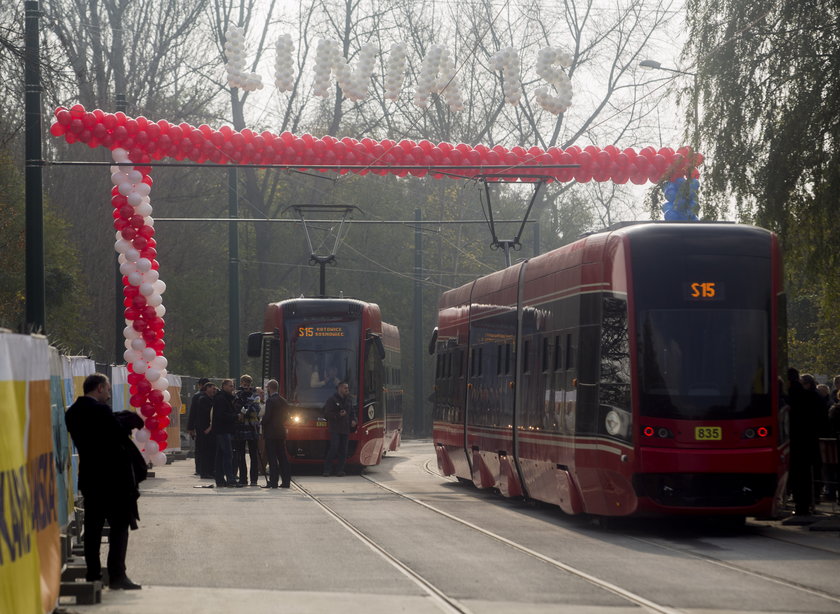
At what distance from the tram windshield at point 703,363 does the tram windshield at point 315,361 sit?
45.4ft

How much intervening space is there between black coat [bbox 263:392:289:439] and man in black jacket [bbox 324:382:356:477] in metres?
3.58

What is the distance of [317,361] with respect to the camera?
96.7 feet

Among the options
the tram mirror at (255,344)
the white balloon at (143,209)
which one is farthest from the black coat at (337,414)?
the white balloon at (143,209)

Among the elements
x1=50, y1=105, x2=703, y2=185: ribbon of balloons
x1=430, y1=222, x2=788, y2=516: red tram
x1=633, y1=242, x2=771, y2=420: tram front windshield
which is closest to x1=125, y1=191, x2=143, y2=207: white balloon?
x1=50, y1=105, x2=703, y2=185: ribbon of balloons

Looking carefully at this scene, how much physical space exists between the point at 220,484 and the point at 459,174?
6.17m

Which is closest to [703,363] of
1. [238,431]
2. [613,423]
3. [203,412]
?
[613,423]

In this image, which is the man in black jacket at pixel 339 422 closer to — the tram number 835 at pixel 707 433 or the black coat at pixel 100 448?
the tram number 835 at pixel 707 433

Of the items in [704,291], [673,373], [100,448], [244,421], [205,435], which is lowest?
[205,435]

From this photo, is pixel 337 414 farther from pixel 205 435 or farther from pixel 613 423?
pixel 613 423

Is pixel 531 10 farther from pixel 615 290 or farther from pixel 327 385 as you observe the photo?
pixel 615 290

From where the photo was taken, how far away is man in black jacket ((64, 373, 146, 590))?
11.8 metres

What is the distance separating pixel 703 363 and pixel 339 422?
523 inches

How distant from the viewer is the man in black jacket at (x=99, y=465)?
1177 centimetres

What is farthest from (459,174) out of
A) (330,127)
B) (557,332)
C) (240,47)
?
(330,127)
